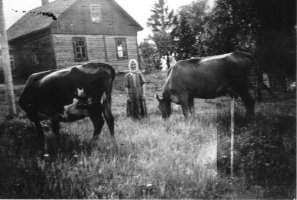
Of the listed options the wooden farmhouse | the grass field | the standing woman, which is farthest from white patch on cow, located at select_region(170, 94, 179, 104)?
the wooden farmhouse

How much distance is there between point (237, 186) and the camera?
4.27 metres

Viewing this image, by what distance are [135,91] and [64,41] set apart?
8165 mm

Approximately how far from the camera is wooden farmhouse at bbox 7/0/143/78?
42.7 feet

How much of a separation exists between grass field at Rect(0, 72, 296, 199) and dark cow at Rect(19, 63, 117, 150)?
0.87ft

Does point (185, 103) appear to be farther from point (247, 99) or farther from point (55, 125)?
point (55, 125)

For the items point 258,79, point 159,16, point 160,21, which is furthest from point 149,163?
point 258,79

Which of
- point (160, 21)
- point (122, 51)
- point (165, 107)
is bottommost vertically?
point (165, 107)

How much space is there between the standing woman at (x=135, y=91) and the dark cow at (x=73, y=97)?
2.69 metres

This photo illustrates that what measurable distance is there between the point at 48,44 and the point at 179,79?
9198mm

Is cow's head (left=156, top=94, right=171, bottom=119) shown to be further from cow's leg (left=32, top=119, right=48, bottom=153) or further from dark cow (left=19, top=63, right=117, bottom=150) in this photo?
cow's leg (left=32, top=119, right=48, bottom=153)

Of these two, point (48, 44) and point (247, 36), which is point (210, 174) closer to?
point (247, 36)

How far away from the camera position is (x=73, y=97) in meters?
5.56

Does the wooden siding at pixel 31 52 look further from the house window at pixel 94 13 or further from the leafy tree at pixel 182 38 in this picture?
the leafy tree at pixel 182 38

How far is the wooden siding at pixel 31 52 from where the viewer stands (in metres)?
13.6
